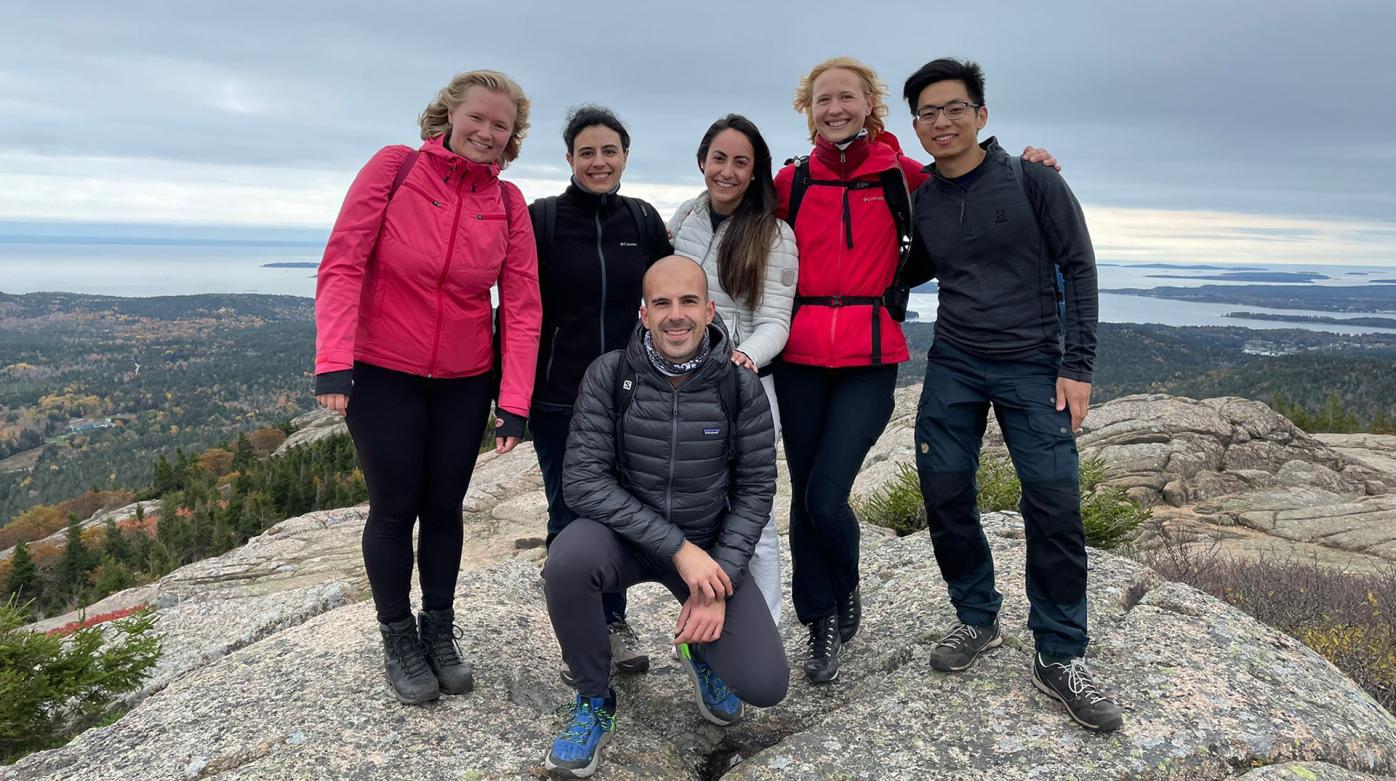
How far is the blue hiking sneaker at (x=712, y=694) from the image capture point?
4.18 m

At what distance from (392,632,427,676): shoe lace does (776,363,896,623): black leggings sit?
87.0 inches

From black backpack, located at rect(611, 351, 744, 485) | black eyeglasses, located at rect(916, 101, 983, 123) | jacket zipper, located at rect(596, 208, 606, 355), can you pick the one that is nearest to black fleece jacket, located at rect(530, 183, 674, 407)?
jacket zipper, located at rect(596, 208, 606, 355)

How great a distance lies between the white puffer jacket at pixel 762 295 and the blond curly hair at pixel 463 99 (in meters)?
1.11

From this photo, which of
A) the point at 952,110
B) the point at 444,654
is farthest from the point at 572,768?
the point at 952,110

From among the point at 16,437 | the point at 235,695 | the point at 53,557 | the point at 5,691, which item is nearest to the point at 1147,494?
the point at 235,695

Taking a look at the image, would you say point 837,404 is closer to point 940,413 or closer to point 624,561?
point 940,413

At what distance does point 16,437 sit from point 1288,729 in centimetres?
22193

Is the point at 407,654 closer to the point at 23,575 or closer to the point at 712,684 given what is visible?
the point at 712,684

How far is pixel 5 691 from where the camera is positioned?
5785 mm

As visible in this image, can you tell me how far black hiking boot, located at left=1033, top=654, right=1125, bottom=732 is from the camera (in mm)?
3576

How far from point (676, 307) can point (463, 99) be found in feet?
5.13

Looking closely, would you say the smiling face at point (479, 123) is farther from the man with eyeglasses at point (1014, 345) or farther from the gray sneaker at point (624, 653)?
the gray sneaker at point (624, 653)

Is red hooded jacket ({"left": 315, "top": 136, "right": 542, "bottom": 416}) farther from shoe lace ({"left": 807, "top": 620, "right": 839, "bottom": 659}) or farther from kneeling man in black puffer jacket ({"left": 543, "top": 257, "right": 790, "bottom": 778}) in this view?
shoe lace ({"left": 807, "top": 620, "right": 839, "bottom": 659})

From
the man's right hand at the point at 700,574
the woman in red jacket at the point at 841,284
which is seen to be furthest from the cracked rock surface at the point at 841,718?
the woman in red jacket at the point at 841,284
